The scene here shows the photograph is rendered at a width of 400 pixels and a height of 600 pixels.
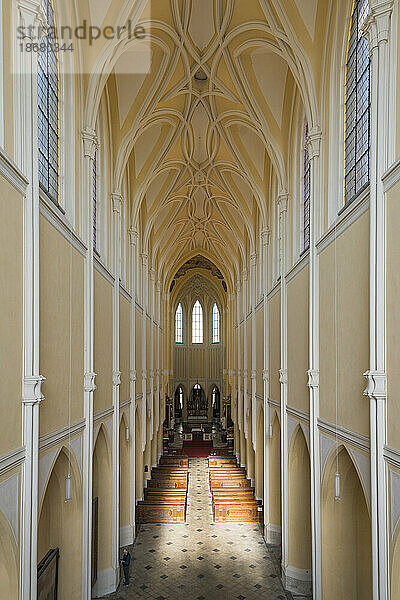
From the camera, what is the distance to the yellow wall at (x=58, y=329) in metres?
10.2

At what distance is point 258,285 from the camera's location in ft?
85.9

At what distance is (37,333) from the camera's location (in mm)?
8961

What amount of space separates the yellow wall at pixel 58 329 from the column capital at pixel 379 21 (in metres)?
6.13

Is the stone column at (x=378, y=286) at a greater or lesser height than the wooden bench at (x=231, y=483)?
greater

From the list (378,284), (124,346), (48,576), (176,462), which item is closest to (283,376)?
(124,346)

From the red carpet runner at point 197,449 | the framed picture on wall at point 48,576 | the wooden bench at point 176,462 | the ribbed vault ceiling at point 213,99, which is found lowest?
the red carpet runner at point 197,449

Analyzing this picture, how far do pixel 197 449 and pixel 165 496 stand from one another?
16.3m

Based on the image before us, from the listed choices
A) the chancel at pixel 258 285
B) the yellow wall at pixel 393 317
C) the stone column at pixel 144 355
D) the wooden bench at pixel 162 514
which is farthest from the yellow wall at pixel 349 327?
the stone column at pixel 144 355

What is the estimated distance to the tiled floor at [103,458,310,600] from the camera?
16781mm

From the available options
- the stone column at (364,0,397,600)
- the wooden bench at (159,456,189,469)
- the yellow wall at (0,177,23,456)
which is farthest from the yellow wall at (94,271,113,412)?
the wooden bench at (159,456,189,469)

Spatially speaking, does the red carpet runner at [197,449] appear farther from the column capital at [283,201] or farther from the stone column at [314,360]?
the stone column at [314,360]

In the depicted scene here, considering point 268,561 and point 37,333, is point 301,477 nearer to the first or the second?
point 268,561

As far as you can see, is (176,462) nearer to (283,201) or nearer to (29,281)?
(283,201)

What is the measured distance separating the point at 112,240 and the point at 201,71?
630 cm
